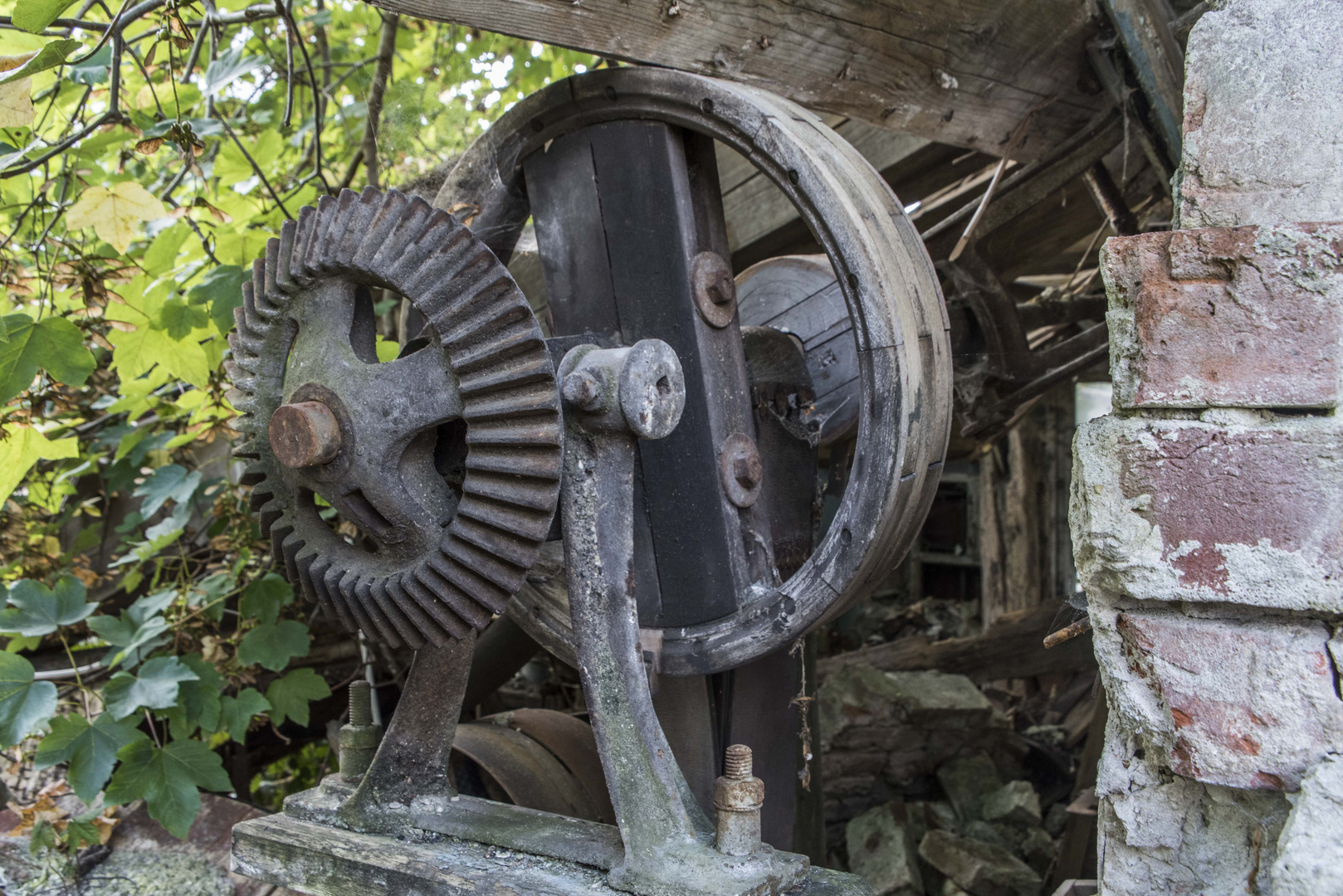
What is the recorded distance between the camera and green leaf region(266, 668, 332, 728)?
236 cm

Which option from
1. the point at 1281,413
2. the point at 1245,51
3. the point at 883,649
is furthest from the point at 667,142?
the point at 883,649

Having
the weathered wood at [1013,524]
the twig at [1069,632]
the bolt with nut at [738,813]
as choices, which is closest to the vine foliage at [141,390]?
the bolt with nut at [738,813]

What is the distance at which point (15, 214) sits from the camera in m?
2.32

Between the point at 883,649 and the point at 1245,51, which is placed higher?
the point at 1245,51

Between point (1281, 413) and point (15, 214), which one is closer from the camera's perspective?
point (1281, 413)

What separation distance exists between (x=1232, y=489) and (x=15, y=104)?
72.9 inches

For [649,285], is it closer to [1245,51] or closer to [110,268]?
[1245,51]

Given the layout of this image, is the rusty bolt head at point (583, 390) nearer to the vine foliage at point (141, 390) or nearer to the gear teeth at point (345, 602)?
the gear teeth at point (345, 602)

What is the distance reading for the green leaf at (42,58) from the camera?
153cm

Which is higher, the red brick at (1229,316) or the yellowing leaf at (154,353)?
the yellowing leaf at (154,353)

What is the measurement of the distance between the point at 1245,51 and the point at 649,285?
96cm

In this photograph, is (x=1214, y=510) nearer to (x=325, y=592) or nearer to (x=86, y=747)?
(x=325, y=592)

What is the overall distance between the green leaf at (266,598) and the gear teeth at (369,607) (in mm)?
970

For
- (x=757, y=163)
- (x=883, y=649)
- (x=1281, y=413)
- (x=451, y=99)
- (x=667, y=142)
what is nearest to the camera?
(x=1281, y=413)
